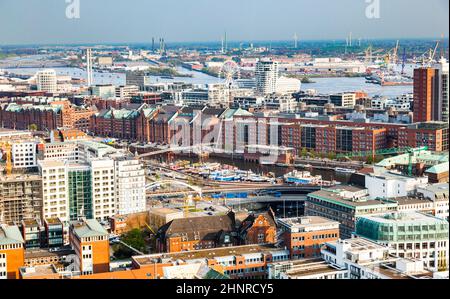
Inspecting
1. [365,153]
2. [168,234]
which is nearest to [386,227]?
[168,234]

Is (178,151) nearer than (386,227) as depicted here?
No

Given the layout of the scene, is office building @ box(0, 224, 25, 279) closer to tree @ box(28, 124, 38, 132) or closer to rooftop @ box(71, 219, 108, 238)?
rooftop @ box(71, 219, 108, 238)

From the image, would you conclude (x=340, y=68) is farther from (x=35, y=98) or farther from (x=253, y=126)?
(x=253, y=126)

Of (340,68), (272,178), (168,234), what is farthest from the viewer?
(340,68)

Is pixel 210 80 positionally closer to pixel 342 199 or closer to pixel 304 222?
pixel 342 199

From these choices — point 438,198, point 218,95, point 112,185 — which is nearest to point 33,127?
point 218,95

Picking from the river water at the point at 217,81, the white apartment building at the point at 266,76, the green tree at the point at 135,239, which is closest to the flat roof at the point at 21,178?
the green tree at the point at 135,239
